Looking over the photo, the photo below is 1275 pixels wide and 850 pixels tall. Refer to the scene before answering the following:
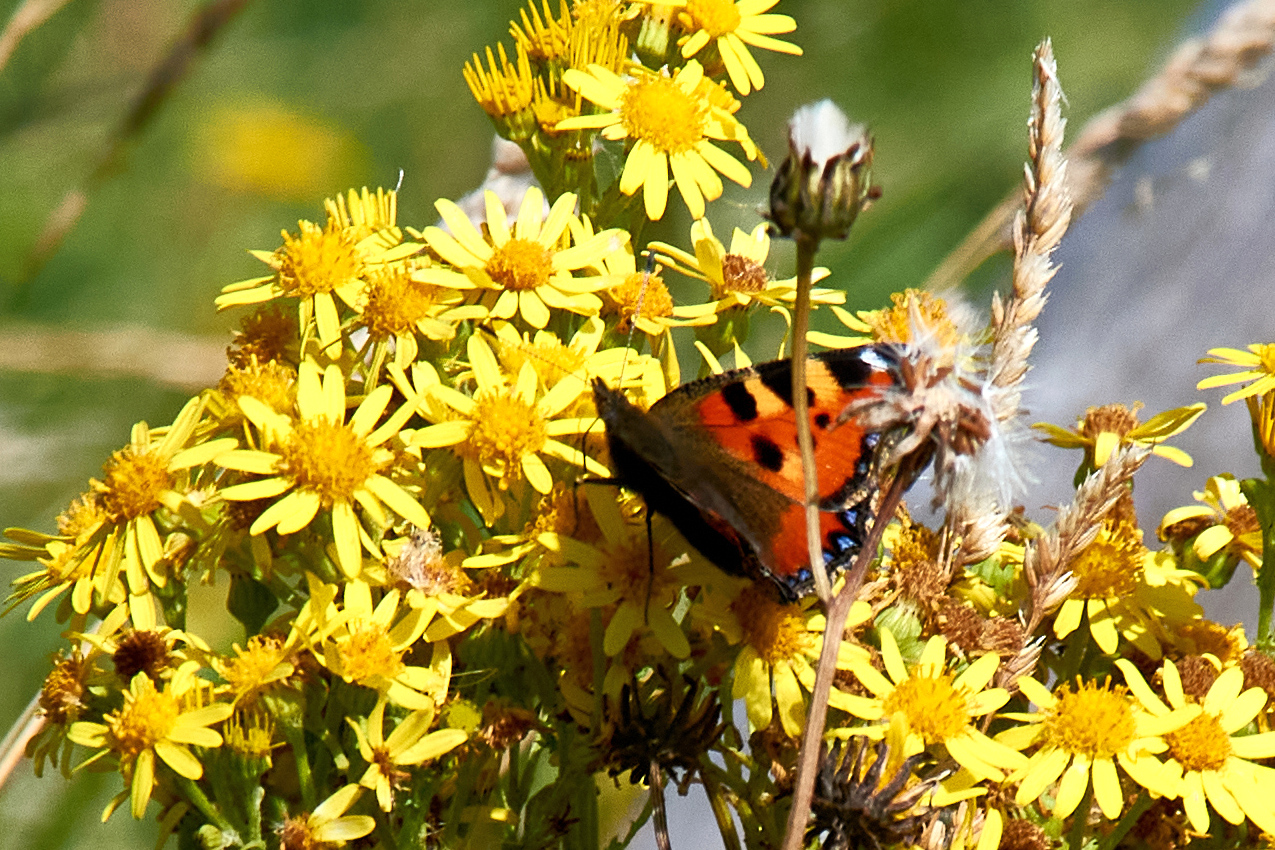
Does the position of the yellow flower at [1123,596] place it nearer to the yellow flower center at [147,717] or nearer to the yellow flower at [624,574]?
the yellow flower at [624,574]

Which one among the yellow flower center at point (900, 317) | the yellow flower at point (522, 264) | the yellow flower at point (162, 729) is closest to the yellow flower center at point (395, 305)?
the yellow flower at point (522, 264)

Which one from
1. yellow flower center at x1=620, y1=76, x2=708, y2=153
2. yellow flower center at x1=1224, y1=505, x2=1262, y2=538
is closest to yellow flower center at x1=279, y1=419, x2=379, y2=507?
yellow flower center at x1=620, y1=76, x2=708, y2=153

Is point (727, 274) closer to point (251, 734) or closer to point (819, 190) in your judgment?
point (819, 190)

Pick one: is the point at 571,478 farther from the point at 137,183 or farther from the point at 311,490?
the point at 137,183

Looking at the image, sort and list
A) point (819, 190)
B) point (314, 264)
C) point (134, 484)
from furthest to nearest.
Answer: point (314, 264), point (134, 484), point (819, 190)

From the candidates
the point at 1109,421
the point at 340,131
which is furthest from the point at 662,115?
the point at 340,131

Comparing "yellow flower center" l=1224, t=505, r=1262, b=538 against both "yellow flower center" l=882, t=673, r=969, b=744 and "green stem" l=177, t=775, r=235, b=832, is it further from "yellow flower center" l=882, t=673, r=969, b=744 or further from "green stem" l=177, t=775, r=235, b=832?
"green stem" l=177, t=775, r=235, b=832
